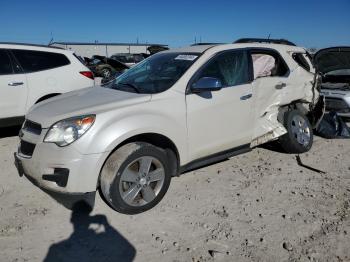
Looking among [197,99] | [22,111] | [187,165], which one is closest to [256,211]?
[187,165]

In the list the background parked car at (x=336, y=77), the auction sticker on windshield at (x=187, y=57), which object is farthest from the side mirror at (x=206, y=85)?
the background parked car at (x=336, y=77)

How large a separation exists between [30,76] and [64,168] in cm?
352

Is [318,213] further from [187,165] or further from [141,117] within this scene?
[141,117]

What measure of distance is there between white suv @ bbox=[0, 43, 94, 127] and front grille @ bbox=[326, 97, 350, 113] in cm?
492

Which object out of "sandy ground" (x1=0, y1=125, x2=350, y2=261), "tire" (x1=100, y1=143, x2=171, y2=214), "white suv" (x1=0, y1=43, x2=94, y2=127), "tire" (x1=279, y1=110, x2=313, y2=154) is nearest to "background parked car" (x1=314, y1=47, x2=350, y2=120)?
"tire" (x1=279, y1=110, x2=313, y2=154)

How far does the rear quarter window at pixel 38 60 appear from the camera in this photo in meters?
6.32

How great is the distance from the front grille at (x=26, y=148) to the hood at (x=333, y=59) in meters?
6.35

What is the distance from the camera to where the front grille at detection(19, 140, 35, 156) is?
364cm

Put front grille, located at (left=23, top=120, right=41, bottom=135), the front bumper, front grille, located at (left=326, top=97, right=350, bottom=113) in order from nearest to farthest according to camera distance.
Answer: the front bumper → front grille, located at (left=23, top=120, right=41, bottom=135) → front grille, located at (left=326, top=97, right=350, bottom=113)

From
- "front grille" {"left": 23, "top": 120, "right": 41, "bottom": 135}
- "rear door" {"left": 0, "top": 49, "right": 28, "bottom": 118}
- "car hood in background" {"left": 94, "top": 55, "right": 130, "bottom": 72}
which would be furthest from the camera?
"car hood in background" {"left": 94, "top": 55, "right": 130, "bottom": 72}

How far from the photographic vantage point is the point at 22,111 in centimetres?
620

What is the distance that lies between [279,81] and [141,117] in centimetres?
252

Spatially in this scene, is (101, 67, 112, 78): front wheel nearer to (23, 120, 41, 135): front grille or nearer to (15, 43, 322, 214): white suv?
(15, 43, 322, 214): white suv

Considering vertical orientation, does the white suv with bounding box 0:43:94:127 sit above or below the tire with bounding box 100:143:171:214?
above
